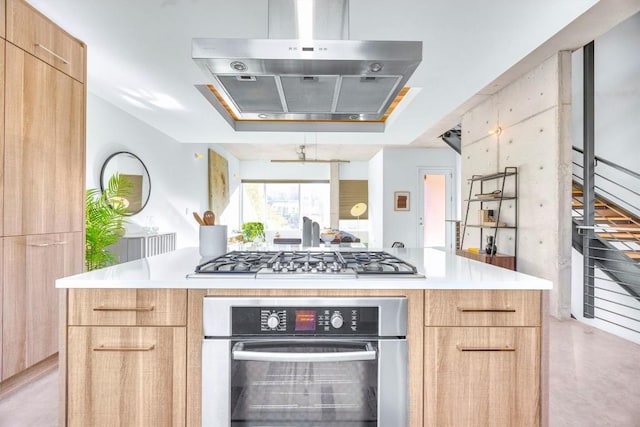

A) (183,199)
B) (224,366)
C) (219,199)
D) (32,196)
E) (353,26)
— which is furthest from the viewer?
(219,199)

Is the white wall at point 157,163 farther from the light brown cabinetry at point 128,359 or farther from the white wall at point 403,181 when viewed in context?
the white wall at point 403,181

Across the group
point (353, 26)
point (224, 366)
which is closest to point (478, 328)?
point (224, 366)

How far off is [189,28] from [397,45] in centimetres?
175

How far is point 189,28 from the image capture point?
2.38 metres

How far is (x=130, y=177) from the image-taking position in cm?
425

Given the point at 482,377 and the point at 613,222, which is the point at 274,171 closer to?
the point at 613,222

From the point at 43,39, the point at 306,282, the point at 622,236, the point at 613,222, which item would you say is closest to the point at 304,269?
the point at 306,282

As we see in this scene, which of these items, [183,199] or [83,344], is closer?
[83,344]

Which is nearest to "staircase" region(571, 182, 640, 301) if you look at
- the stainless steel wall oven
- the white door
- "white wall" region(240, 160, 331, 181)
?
the stainless steel wall oven

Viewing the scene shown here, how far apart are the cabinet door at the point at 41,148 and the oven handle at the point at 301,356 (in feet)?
5.63

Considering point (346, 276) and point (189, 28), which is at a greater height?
point (189, 28)

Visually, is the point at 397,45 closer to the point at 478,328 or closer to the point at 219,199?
the point at 478,328

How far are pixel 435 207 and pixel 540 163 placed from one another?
4.31 meters

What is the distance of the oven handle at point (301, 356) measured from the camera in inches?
47.2
